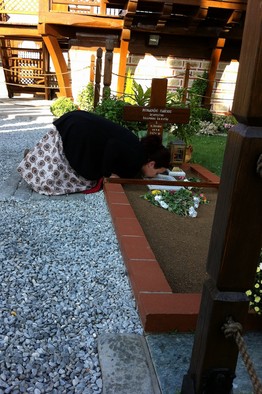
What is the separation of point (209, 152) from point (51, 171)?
3.59 meters

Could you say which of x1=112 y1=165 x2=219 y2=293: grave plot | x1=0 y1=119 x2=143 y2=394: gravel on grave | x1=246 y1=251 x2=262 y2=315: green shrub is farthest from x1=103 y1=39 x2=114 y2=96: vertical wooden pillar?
x1=246 y1=251 x2=262 y2=315: green shrub

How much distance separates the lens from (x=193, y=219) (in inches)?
137

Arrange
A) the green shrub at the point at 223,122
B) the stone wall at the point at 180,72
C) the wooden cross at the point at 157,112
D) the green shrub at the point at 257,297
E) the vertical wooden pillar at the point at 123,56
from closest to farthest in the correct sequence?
the green shrub at the point at 257,297
the wooden cross at the point at 157,112
the vertical wooden pillar at the point at 123,56
the green shrub at the point at 223,122
the stone wall at the point at 180,72

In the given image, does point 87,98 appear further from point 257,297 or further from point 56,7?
point 257,297

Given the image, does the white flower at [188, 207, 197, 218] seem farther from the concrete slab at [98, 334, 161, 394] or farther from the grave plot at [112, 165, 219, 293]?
the concrete slab at [98, 334, 161, 394]

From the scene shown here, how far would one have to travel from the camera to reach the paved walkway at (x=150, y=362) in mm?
1537

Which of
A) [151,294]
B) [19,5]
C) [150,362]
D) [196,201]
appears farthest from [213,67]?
[150,362]

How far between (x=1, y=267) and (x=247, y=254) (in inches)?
66.3

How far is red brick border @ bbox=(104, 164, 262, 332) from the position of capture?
1.87m

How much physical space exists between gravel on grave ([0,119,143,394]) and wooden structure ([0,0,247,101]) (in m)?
6.42

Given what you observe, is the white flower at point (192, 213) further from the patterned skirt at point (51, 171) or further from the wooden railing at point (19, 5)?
the wooden railing at point (19, 5)

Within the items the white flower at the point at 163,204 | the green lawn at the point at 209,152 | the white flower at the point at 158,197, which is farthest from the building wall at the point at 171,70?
the white flower at the point at 163,204

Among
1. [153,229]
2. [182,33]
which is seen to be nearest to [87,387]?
[153,229]

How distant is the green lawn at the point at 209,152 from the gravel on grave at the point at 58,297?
2.68 meters
